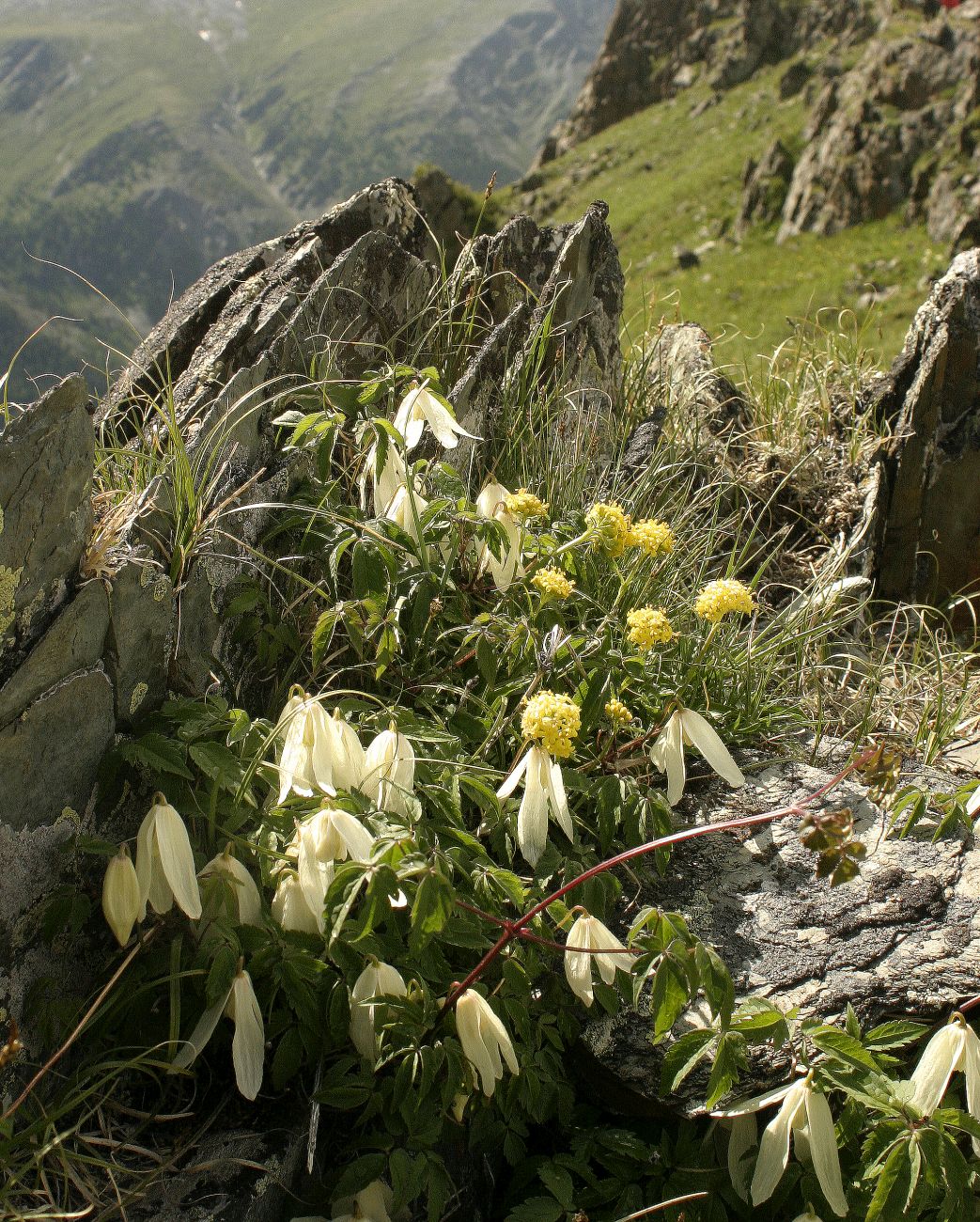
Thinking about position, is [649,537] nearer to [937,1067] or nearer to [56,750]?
[937,1067]

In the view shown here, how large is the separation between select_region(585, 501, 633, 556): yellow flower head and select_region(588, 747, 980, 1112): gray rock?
0.73 m

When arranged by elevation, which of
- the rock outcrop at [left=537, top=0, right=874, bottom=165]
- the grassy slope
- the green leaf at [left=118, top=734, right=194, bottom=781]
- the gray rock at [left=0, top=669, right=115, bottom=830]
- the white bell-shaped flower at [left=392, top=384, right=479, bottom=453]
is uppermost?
the white bell-shaped flower at [left=392, top=384, right=479, bottom=453]

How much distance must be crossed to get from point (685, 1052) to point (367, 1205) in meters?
0.66

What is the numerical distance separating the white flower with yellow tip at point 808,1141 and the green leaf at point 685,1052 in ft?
0.38

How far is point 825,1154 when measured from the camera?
69.4 inches

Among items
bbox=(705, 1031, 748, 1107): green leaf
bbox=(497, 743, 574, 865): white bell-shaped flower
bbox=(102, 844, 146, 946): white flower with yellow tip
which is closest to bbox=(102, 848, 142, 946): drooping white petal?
bbox=(102, 844, 146, 946): white flower with yellow tip

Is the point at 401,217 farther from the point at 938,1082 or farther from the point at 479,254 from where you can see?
the point at 938,1082

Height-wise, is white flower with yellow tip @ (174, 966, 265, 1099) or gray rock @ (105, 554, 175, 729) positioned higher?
gray rock @ (105, 554, 175, 729)

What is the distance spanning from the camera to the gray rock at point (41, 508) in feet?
6.31

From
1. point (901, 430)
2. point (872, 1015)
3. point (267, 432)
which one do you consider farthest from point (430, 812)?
point (901, 430)

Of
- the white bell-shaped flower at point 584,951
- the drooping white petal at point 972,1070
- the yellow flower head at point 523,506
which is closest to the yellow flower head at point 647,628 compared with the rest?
the yellow flower head at point 523,506

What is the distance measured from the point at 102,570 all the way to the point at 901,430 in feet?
11.6

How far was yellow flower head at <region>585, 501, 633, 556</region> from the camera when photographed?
2.45 meters

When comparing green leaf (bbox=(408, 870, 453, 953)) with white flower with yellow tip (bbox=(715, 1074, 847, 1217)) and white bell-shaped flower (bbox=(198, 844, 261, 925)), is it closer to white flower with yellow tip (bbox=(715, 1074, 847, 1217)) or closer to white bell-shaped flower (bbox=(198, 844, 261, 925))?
white bell-shaped flower (bbox=(198, 844, 261, 925))
